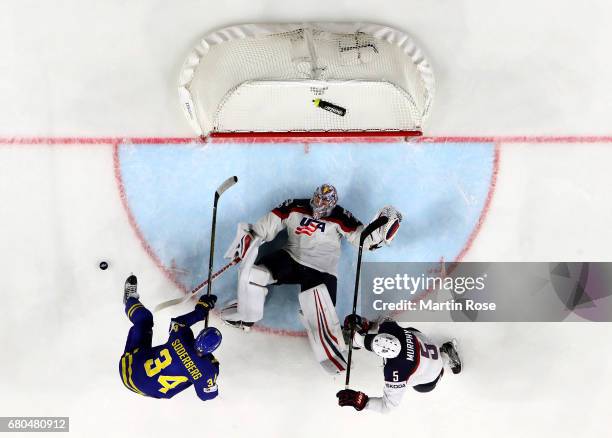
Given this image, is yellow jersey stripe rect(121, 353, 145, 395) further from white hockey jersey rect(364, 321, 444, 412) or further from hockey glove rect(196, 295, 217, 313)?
white hockey jersey rect(364, 321, 444, 412)

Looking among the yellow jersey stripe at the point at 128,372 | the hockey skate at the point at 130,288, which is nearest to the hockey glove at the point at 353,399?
the yellow jersey stripe at the point at 128,372

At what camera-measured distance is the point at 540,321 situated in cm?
433

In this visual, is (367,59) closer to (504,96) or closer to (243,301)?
(504,96)

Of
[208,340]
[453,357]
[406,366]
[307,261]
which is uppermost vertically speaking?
[307,261]

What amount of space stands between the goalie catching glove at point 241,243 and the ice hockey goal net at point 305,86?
0.63 meters

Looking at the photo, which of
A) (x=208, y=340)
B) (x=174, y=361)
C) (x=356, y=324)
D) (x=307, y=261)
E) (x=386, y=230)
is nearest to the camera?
(x=208, y=340)

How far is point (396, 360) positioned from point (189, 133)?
2.16 m

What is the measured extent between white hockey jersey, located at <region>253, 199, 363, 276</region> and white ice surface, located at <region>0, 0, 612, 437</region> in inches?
29.3

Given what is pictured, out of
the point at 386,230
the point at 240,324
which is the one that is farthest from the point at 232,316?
the point at 386,230

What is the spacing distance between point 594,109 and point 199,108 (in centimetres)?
287

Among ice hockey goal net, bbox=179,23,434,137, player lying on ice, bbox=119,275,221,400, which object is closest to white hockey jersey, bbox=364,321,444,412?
player lying on ice, bbox=119,275,221,400

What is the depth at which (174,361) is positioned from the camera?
3480mm

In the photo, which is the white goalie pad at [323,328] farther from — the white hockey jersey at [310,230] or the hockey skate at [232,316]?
the hockey skate at [232,316]

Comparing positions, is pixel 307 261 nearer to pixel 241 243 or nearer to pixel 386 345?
pixel 241 243
